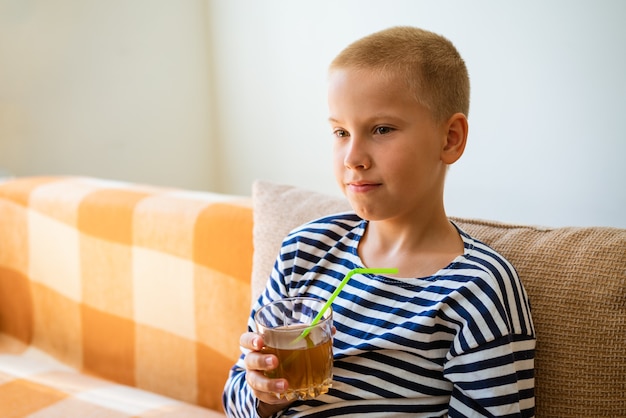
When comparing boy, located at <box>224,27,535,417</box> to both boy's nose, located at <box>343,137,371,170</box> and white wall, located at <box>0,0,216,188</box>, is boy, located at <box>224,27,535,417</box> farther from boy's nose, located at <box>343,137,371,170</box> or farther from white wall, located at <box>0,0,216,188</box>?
white wall, located at <box>0,0,216,188</box>

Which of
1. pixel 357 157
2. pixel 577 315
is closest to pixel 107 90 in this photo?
pixel 357 157

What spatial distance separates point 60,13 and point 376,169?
1822 millimetres

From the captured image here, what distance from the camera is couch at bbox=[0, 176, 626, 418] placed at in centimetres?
111

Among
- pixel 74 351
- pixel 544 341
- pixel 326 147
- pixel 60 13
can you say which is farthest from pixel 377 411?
pixel 60 13

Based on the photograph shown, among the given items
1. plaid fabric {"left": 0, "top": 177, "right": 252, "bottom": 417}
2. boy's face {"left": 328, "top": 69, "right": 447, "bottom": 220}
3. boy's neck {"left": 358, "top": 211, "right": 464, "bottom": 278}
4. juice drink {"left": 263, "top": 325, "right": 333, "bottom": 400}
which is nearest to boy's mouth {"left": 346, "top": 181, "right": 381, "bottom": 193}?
boy's face {"left": 328, "top": 69, "right": 447, "bottom": 220}

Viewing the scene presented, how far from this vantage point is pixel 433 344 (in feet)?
3.51

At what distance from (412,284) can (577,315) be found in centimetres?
27

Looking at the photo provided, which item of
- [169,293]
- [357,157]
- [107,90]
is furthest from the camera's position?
[107,90]

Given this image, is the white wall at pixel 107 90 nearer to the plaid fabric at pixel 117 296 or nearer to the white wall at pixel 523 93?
the plaid fabric at pixel 117 296

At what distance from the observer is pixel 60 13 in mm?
2459

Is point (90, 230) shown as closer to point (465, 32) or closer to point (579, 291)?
point (465, 32)

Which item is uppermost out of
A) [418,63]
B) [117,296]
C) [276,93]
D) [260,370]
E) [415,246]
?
[418,63]

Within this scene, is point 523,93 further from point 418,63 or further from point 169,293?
point 169,293

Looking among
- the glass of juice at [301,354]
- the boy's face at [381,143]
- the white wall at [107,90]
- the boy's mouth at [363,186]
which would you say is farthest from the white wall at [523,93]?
the glass of juice at [301,354]
